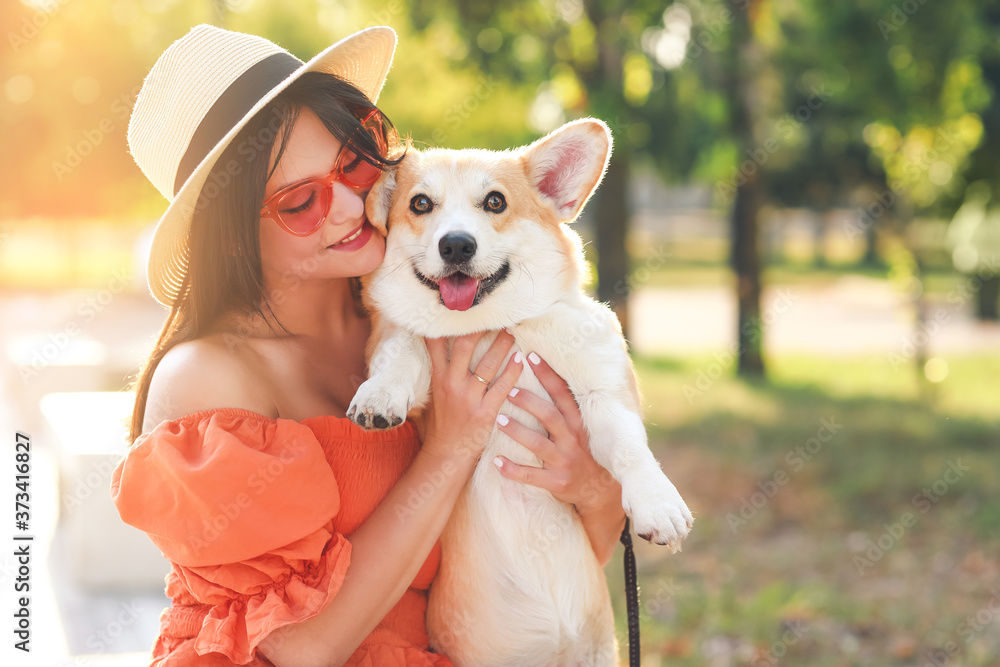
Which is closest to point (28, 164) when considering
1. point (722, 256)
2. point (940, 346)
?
point (940, 346)

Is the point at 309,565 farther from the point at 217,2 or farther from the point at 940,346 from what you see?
the point at 940,346

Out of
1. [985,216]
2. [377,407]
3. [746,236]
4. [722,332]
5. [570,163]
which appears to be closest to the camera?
[377,407]

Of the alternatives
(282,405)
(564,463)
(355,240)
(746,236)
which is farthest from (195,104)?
(746,236)

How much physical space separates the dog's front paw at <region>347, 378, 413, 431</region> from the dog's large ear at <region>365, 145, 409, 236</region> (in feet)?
1.56

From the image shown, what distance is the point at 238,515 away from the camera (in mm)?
1569

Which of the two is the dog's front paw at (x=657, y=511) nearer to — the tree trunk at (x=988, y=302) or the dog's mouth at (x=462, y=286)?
the dog's mouth at (x=462, y=286)

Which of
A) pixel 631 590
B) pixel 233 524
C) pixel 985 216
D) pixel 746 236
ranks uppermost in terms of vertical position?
pixel 233 524

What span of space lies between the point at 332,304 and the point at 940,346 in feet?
37.1

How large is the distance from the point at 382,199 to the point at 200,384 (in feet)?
2.35

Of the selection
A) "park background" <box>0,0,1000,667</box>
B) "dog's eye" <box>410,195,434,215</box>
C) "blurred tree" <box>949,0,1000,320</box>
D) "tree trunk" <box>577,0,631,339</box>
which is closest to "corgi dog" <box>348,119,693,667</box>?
"dog's eye" <box>410,195,434,215</box>

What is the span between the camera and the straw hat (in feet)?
6.02

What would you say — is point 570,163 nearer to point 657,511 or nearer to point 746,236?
point 657,511

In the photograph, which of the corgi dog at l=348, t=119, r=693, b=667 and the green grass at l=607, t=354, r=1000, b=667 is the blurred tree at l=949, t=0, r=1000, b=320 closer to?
the green grass at l=607, t=354, r=1000, b=667

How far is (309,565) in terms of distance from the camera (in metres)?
1.71
